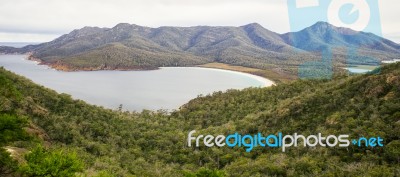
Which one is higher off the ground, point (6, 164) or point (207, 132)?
point (6, 164)

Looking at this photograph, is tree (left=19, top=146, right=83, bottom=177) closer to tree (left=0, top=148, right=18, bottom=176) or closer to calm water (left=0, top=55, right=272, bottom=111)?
Result: tree (left=0, top=148, right=18, bottom=176)

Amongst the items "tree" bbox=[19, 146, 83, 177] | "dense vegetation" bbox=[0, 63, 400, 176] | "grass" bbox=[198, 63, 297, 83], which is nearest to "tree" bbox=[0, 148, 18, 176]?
"dense vegetation" bbox=[0, 63, 400, 176]

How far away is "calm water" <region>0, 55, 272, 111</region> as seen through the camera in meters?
106

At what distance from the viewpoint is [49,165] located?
19.2 m

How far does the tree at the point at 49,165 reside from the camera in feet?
62.7

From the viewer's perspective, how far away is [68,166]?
2005 cm

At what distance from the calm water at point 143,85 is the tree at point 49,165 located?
73817 mm

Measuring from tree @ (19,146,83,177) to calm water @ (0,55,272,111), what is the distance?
7382cm

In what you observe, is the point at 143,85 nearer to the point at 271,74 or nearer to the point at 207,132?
the point at 271,74

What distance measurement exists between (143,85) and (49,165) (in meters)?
121

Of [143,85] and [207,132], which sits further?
[143,85]

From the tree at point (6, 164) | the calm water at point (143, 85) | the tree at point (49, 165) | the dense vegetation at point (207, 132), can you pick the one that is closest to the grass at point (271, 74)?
the calm water at point (143, 85)

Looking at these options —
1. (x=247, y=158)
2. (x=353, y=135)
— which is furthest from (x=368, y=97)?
(x=247, y=158)

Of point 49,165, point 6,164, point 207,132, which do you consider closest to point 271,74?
point 207,132
